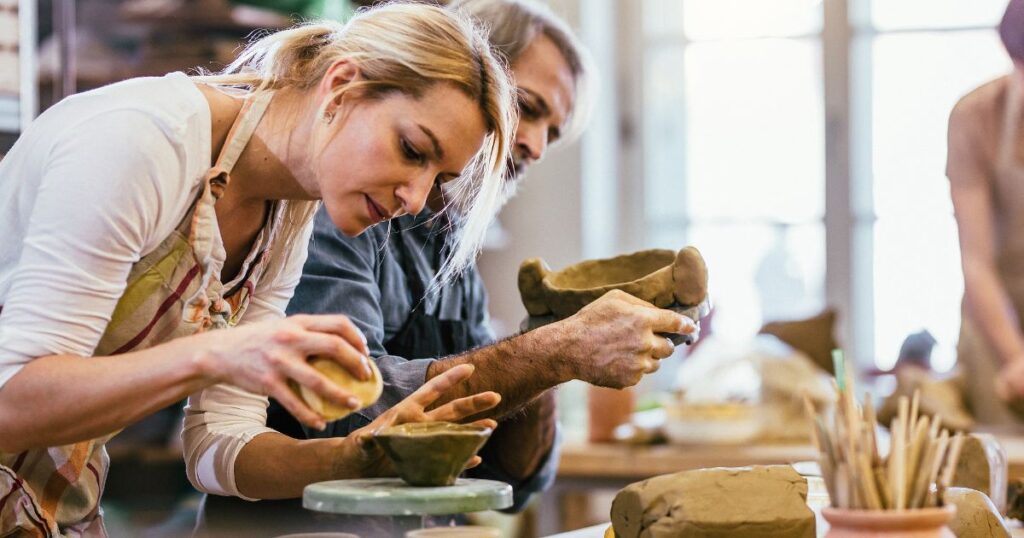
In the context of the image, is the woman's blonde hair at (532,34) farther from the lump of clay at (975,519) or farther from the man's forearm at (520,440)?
the lump of clay at (975,519)

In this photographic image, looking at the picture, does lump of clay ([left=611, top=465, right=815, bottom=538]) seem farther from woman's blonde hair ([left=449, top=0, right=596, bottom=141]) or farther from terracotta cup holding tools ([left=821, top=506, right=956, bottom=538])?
woman's blonde hair ([left=449, top=0, right=596, bottom=141])

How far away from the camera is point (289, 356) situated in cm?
130

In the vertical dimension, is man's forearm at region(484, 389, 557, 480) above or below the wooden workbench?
above

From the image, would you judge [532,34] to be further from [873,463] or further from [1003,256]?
[1003,256]

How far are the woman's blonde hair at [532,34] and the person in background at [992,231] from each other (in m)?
1.13

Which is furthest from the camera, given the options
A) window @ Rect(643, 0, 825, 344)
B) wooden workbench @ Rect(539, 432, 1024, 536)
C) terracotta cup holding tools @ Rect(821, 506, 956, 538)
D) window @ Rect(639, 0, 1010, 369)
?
window @ Rect(643, 0, 825, 344)

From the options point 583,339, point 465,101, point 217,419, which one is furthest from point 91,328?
point 583,339

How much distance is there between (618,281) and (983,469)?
71 cm

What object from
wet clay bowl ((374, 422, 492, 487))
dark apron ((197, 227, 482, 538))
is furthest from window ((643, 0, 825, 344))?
wet clay bowl ((374, 422, 492, 487))

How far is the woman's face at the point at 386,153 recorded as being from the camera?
5.46ft

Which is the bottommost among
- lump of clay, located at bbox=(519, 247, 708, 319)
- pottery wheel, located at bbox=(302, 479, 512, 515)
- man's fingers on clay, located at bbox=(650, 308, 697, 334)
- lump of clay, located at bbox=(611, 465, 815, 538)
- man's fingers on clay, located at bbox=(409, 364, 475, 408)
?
lump of clay, located at bbox=(611, 465, 815, 538)

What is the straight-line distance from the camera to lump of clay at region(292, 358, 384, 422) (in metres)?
1.32

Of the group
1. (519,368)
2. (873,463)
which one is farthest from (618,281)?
(873,463)

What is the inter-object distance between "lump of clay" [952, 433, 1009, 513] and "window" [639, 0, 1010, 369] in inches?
103
